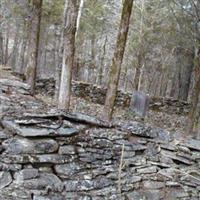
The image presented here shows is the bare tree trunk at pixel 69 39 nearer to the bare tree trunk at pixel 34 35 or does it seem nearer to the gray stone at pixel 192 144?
the bare tree trunk at pixel 34 35

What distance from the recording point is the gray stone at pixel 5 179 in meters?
4.49

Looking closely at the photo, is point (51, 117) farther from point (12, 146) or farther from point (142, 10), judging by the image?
point (142, 10)

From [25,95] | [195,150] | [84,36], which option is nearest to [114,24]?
[84,36]

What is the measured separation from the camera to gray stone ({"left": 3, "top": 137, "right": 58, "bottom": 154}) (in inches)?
185

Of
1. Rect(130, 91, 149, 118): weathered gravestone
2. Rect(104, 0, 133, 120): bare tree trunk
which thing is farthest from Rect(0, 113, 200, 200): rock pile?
Rect(130, 91, 149, 118): weathered gravestone

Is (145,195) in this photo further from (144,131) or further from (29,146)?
(29,146)

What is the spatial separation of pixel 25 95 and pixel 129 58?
50.0 feet

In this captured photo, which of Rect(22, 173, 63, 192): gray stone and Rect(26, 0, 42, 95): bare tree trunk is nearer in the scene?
Rect(22, 173, 63, 192): gray stone

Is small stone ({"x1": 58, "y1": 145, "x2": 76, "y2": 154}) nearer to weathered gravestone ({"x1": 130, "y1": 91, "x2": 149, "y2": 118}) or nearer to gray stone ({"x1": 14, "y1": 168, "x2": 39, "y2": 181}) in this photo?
gray stone ({"x1": 14, "y1": 168, "x2": 39, "y2": 181})

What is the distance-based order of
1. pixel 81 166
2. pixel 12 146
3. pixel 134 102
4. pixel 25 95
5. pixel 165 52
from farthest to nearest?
pixel 165 52 < pixel 134 102 < pixel 25 95 < pixel 81 166 < pixel 12 146

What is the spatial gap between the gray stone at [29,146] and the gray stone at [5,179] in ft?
0.88

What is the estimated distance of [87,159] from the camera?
512 centimetres

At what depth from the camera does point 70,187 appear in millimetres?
4840

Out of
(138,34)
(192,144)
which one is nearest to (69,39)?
(192,144)
